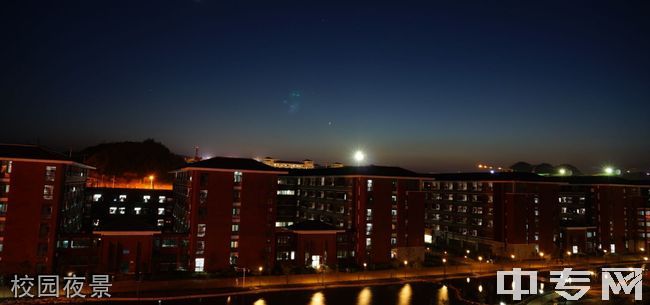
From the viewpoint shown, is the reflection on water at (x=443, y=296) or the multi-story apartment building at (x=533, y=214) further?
the multi-story apartment building at (x=533, y=214)

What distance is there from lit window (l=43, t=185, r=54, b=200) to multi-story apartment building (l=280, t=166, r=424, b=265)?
100 feet

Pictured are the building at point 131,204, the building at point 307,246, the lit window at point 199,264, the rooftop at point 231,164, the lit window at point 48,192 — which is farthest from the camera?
the building at point 131,204

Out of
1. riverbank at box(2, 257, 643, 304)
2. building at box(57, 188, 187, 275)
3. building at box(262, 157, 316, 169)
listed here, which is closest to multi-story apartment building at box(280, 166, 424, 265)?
riverbank at box(2, 257, 643, 304)

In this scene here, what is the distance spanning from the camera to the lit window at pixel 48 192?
3947 centimetres

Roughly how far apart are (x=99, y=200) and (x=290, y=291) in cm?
5073

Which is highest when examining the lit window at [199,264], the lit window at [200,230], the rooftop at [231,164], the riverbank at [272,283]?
the rooftop at [231,164]

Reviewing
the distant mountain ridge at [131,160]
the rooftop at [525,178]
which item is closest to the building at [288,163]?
the distant mountain ridge at [131,160]

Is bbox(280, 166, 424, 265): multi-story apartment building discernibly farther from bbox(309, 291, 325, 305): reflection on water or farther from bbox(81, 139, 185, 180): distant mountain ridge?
bbox(81, 139, 185, 180): distant mountain ridge

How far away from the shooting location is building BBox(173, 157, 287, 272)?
145ft

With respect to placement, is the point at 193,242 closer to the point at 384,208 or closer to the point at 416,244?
the point at 384,208

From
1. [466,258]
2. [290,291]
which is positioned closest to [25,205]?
[290,291]

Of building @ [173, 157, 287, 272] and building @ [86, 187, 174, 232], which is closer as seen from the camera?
building @ [173, 157, 287, 272]

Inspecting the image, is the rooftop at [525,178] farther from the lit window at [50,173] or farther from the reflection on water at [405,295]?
the lit window at [50,173]

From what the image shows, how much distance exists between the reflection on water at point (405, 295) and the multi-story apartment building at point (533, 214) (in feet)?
65.7
